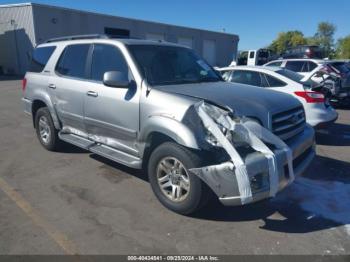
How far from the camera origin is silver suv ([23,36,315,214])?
3.45 metres

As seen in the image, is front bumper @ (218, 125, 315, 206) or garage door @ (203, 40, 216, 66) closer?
front bumper @ (218, 125, 315, 206)

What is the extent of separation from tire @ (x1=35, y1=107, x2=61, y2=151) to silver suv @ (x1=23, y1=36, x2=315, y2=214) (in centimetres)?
6

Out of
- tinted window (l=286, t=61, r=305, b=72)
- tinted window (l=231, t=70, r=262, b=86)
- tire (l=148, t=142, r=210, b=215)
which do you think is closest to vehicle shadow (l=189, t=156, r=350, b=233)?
tire (l=148, t=142, r=210, b=215)

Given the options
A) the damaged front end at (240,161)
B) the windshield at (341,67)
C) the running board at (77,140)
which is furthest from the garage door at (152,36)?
the damaged front end at (240,161)

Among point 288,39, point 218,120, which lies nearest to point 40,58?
point 218,120

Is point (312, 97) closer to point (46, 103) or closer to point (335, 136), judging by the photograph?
point (335, 136)

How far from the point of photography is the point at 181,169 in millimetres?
3838

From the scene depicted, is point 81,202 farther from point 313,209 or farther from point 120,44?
point 313,209

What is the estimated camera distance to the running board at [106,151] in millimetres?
4379

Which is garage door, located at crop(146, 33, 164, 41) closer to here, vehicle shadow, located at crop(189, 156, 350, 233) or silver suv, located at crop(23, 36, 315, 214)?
silver suv, located at crop(23, 36, 315, 214)

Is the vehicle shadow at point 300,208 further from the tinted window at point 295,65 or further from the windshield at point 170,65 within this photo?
the tinted window at point 295,65

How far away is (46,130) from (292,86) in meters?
5.21

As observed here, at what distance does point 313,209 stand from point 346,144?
3.69 metres

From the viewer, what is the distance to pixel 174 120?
12.2 feet
